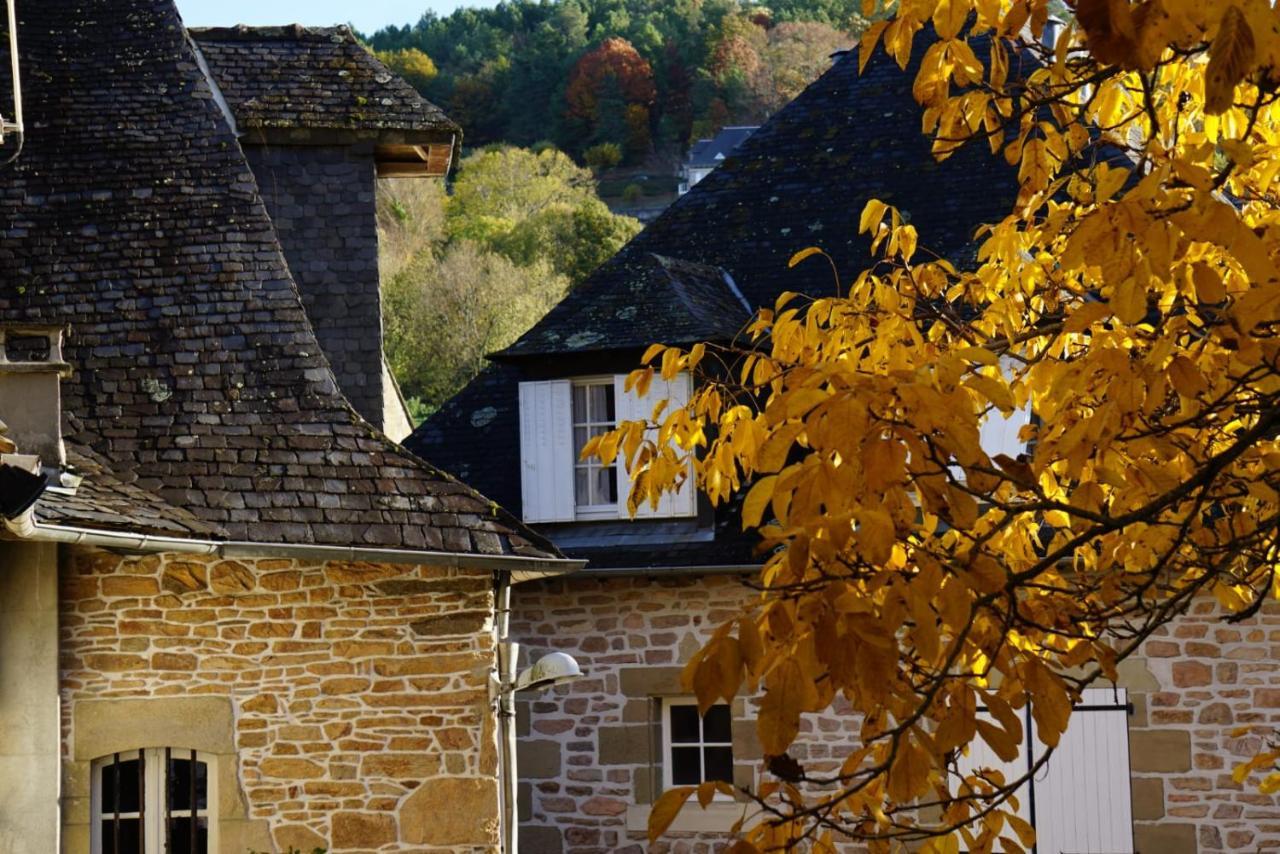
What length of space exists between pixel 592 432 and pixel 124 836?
5.24m

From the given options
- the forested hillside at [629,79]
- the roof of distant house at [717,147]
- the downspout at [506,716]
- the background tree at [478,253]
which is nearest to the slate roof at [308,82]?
the downspout at [506,716]

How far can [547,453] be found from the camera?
1317 centimetres

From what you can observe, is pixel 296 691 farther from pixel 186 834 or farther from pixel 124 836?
pixel 124 836

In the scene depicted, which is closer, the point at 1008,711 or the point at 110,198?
the point at 1008,711

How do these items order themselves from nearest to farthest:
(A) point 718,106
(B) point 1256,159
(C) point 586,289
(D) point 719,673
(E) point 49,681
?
1. (D) point 719,673
2. (B) point 1256,159
3. (E) point 49,681
4. (C) point 586,289
5. (A) point 718,106

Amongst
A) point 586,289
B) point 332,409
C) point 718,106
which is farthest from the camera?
point 718,106

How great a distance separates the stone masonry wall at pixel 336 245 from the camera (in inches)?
457

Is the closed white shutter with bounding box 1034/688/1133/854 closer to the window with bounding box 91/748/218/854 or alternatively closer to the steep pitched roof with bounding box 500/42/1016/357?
the steep pitched roof with bounding box 500/42/1016/357

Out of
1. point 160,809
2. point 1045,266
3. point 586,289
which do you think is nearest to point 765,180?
point 586,289

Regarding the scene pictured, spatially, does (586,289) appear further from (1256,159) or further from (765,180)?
(1256,159)

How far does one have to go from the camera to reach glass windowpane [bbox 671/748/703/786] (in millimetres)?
12664

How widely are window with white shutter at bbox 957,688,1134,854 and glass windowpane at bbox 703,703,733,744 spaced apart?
170 cm

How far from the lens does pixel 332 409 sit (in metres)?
9.54

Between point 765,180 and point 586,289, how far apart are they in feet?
6.80
